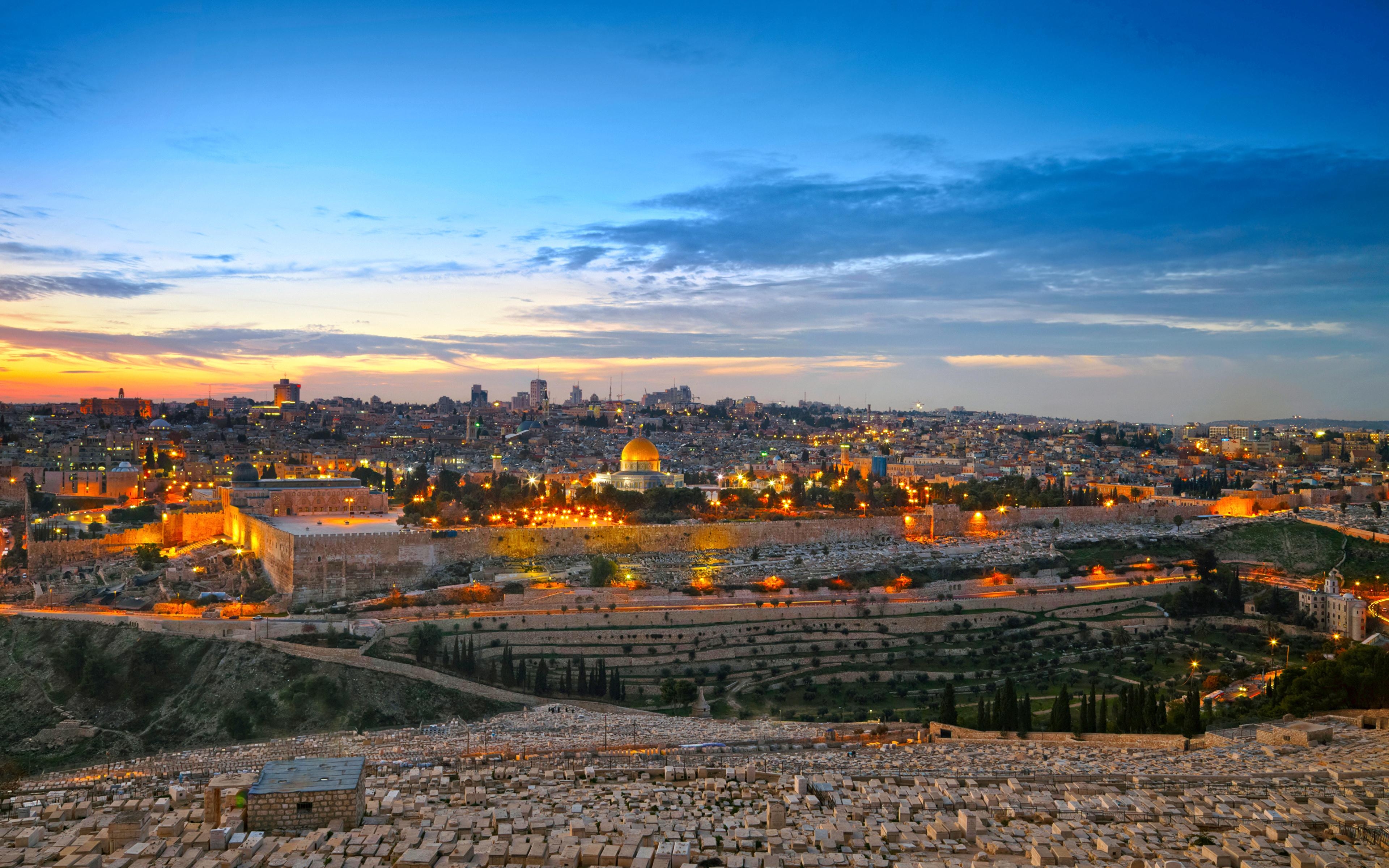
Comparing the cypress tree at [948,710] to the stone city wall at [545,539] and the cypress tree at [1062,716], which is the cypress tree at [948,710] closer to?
the cypress tree at [1062,716]

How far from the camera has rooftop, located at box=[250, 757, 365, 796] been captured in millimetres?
9266

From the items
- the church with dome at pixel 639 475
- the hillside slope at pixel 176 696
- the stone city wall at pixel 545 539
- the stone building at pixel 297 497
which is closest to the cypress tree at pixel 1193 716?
the hillside slope at pixel 176 696

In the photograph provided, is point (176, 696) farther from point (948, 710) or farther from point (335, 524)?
point (948, 710)

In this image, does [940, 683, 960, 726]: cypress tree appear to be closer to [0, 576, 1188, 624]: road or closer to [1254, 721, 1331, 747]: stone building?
[1254, 721, 1331, 747]: stone building

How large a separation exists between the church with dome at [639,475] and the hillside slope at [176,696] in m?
20.5

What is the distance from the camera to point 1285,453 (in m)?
69.8

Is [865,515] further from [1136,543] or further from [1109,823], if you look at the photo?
[1109,823]

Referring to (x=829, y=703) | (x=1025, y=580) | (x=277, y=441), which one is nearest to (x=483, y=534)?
(x=829, y=703)

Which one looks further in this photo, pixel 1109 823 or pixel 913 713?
pixel 913 713

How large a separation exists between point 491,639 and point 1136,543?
20855mm

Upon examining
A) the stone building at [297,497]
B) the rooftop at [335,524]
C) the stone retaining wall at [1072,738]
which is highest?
the stone building at [297,497]

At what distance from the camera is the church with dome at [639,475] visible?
40312mm

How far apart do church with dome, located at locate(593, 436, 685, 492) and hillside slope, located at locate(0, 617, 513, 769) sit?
20542 mm

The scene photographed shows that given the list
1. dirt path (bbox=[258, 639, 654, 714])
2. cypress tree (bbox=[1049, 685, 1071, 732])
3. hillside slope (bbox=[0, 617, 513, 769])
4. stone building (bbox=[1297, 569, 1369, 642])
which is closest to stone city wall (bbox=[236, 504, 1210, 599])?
hillside slope (bbox=[0, 617, 513, 769])
